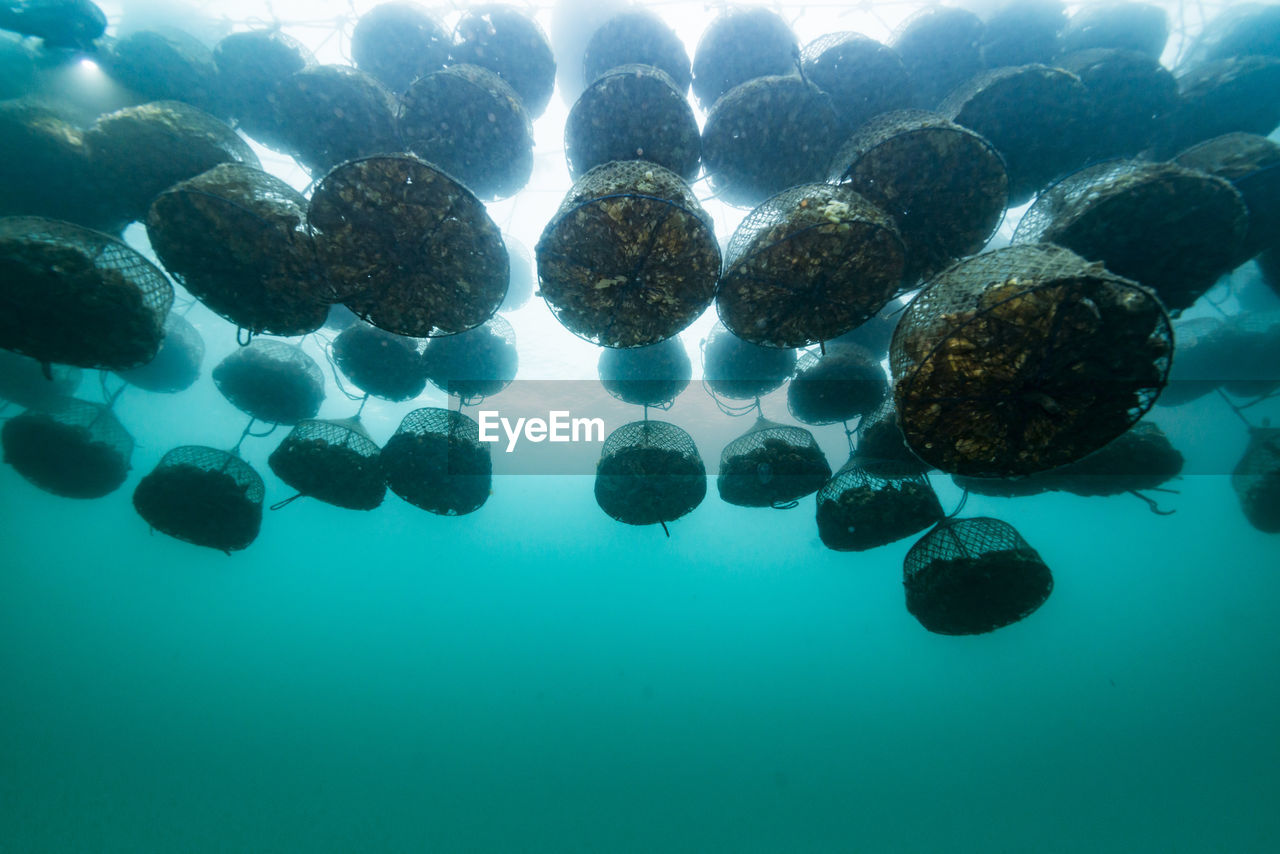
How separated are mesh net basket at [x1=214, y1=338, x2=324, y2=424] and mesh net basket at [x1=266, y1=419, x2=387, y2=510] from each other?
1.15 meters

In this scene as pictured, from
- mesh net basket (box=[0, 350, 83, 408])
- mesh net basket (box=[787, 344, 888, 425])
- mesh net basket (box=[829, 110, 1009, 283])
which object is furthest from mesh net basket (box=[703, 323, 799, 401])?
mesh net basket (box=[0, 350, 83, 408])

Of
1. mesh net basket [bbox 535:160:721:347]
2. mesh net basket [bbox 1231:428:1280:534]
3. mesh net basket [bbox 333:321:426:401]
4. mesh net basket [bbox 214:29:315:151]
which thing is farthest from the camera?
mesh net basket [bbox 1231:428:1280:534]

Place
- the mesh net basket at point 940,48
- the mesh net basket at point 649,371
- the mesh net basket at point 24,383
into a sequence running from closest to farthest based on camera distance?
the mesh net basket at point 940,48 → the mesh net basket at point 649,371 → the mesh net basket at point 24,383

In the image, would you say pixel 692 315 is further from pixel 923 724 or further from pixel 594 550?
pixel 923 724

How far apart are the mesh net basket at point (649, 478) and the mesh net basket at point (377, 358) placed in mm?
3647

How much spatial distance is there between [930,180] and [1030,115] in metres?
1.60

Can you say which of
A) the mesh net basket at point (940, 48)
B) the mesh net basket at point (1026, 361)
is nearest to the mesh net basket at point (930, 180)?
the mesh net basket at point (1026, 361)

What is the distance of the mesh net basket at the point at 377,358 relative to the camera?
6.43 m

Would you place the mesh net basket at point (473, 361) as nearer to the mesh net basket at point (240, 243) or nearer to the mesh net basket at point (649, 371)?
the mesh net basket at point (649, 371)

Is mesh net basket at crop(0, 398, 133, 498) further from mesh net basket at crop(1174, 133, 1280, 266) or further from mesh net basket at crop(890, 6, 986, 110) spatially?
mesh net basket at crop(1174, 133, 1280, 266)

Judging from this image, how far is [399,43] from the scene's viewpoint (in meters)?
5.37

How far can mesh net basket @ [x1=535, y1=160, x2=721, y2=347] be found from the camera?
321cm

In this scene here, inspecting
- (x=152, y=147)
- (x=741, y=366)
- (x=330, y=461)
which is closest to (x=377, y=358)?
(x=330, y=461)

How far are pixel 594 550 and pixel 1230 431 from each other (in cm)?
4720
